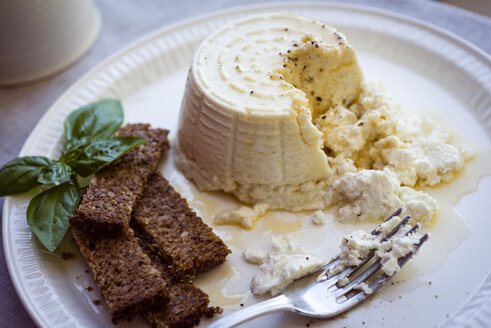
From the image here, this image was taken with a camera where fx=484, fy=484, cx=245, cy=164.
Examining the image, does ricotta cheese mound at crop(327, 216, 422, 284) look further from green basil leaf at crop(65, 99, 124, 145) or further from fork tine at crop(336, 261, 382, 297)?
green basil leaf at crop(65, 99, 124, 145)

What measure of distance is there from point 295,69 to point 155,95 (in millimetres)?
1069

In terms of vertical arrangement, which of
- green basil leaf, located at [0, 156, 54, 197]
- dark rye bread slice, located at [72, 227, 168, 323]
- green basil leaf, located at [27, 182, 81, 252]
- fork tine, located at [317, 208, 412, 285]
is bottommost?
green basil leaf, located at [0, 156, 54, 197]

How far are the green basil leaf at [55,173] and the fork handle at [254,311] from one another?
1146 mm

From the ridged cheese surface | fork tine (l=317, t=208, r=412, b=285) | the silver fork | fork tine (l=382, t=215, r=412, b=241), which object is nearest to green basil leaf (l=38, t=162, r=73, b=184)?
the ridged cheese surface

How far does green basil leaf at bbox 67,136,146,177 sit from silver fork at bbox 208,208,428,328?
3.48ft

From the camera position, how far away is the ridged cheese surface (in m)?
2.42

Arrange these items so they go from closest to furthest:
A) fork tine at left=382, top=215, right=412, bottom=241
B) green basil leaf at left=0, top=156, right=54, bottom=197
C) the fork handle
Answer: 1. the fork handle
2. fork tine at left=382, top=215, right=412, bottom=241
3. green basil leaf at left=0, top=156, right=54, bottom=197

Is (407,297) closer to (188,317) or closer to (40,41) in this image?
(188,317)

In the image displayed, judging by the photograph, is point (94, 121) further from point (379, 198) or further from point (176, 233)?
point (379, 198)

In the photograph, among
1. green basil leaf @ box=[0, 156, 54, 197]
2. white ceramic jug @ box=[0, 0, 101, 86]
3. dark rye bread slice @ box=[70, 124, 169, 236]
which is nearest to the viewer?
dark rye bread slice @ box=[70, 124, 169, 236]

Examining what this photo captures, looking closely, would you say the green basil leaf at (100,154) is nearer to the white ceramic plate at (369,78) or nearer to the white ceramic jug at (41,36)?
the white ceramic plate at (369,78)

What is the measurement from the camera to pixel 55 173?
8.29ft

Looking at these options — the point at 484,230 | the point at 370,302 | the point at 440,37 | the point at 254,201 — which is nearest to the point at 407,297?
the point at 370,302

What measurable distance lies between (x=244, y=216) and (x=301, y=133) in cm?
52
